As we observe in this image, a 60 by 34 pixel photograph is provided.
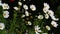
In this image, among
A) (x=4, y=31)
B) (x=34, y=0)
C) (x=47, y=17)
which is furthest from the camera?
(x=34, y=0)

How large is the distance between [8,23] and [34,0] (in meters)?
0.99

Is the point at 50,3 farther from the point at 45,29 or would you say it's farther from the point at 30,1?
the point at 45,29

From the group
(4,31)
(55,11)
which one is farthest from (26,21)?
(55,11)

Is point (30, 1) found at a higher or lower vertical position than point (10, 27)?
higher

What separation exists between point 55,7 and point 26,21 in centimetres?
100

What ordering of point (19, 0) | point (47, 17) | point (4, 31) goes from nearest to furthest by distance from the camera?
point (4, 31) → point (47, 17) → point (19, 0)

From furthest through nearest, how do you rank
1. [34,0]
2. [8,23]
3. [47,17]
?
[34,0]
[47,17]
[8,23]

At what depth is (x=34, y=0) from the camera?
447 centimetres

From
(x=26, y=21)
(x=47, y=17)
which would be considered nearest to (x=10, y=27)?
(x=26, y=21)

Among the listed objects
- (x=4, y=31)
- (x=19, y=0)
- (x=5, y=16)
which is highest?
(x=19, y=0)

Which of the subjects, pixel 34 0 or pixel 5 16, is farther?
pixel 34 0

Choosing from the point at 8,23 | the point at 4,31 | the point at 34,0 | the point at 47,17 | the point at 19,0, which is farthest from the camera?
the point at 34,0

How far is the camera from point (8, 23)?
3688 millimetres

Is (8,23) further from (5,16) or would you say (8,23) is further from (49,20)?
(49,20)
